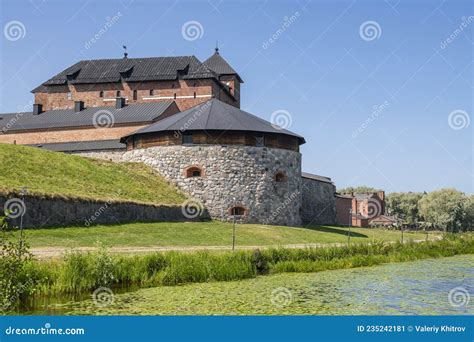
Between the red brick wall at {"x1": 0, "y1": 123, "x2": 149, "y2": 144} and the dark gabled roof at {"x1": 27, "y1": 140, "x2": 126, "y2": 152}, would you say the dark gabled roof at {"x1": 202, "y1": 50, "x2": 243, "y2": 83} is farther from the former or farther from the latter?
the dark gabled roof at {"x1": 27, "y1": 140, "x2": 126, "y2": 152}

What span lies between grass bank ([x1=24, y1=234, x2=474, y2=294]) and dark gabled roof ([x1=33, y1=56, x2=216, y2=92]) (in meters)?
33.7

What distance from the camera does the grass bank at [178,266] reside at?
10.6 meters

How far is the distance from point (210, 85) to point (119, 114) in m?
9.33

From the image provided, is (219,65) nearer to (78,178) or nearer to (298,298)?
(78,178)

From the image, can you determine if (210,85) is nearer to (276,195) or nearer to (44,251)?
(276,195)

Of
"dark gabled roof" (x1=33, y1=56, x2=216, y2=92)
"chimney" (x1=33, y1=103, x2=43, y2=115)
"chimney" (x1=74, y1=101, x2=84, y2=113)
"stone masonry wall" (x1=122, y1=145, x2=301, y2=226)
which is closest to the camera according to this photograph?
"stone masonry wall" (x1=122, y1=145, x2=301, y2=226)

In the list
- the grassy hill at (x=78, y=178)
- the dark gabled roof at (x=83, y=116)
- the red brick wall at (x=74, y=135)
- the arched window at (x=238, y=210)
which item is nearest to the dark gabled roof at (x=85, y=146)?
the red brick wall at (x=74, y=135)

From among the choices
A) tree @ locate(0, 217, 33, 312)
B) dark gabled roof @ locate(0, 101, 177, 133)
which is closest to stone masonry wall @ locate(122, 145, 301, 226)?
dark gabled roof @ locate(0, 101, 177, 133)

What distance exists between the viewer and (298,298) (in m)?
10.2

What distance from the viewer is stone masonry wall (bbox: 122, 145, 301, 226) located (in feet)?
90.8

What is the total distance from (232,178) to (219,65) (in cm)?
2822

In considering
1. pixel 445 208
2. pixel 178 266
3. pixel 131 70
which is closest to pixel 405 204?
pixel 445 208

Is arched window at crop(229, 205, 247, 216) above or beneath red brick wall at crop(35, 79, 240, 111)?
beneath

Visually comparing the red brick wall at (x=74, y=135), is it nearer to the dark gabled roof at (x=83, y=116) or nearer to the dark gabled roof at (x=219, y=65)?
the dark gabled roof at (x=83, y=116)
